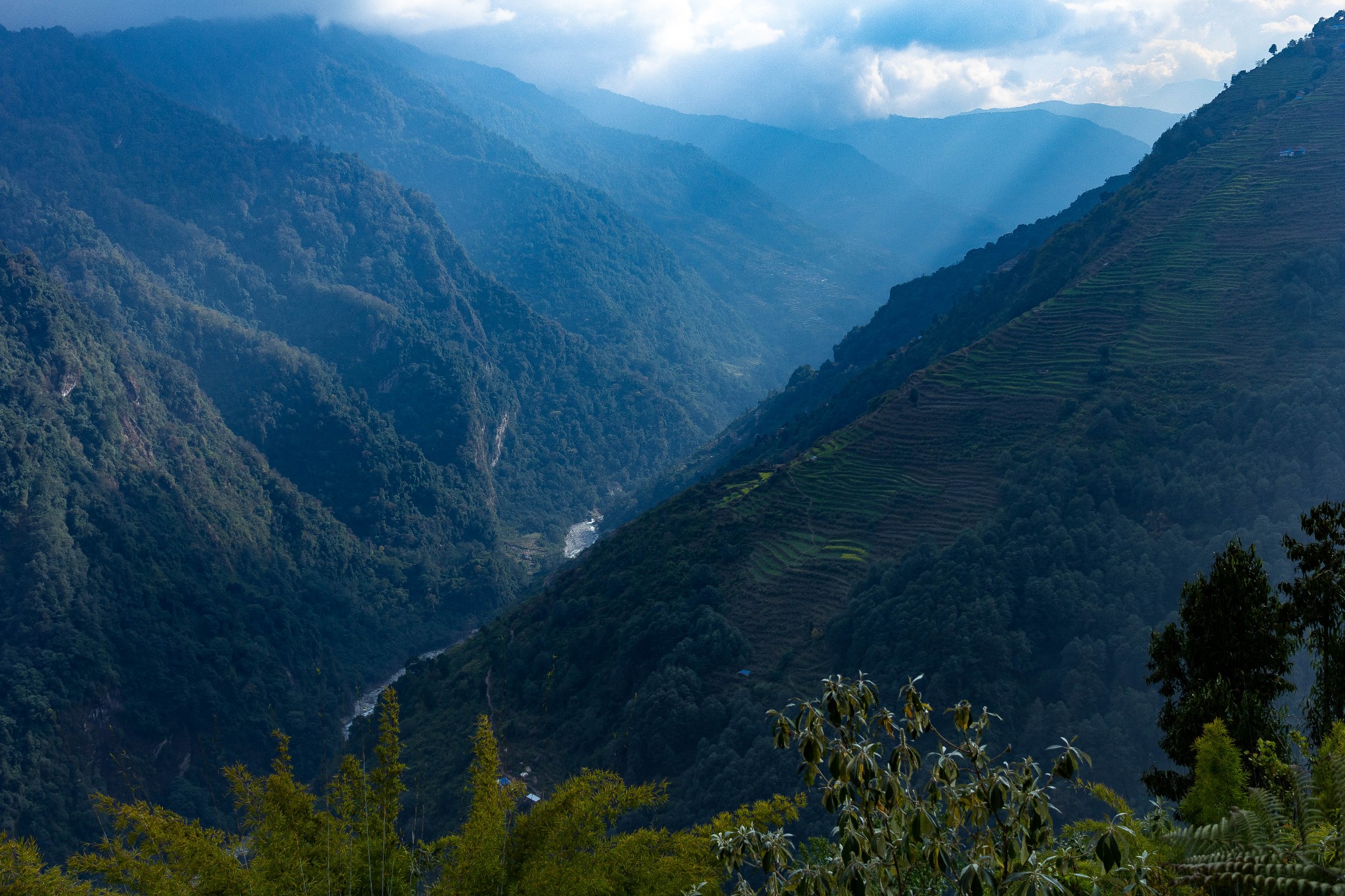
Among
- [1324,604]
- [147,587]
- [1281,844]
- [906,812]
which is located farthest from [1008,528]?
[147,587]

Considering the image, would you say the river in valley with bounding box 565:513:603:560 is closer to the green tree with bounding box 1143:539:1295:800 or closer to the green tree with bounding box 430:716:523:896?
the green tree with bounding box 430:716:523:896

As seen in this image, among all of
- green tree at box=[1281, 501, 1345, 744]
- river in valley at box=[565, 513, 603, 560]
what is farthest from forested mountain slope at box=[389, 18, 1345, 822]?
river in valley at box=[565, 513, 603, 560]

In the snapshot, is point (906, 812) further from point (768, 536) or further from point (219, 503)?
point (219, 503)

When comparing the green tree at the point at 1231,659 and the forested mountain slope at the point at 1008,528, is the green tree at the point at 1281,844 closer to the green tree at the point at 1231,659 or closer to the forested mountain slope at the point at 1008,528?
the green tree at the point at 1231,659

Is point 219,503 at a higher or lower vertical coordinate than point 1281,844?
lower

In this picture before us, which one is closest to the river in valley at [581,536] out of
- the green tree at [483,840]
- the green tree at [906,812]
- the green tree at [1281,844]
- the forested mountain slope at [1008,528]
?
the forested mountain slope at [1008,528]
